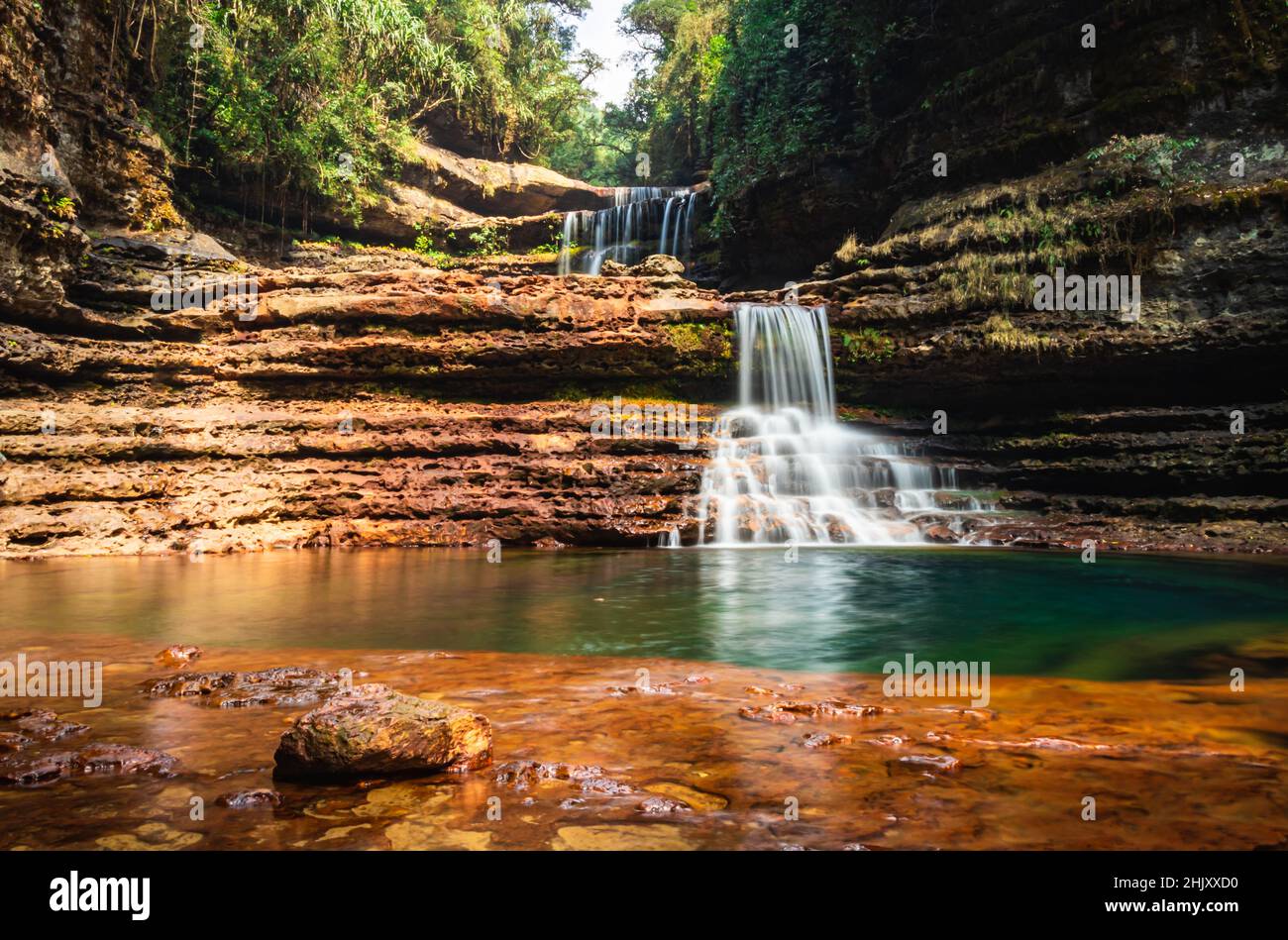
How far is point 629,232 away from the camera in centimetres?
2381

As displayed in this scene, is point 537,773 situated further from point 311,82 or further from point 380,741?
point 311,82

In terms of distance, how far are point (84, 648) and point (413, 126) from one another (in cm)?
2800

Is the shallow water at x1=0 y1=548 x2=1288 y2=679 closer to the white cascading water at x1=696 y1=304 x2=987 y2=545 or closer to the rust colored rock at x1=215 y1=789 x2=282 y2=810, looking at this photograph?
the white cascading water at x1=696 y1=304 x2=987 y2=545

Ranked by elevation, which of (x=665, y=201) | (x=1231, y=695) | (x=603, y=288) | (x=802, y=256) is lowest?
(x=1231, y=695)

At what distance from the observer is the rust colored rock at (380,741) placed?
264 centimetres

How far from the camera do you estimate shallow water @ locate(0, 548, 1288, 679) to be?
5359 mm

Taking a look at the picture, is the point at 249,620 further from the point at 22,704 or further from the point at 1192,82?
the point at 1192,82

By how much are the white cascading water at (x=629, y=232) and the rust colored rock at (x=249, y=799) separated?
21.5 m

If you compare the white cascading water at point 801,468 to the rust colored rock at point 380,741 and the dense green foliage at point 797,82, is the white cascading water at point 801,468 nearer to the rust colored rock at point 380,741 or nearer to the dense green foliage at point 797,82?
the dense green foliage at point 797,82

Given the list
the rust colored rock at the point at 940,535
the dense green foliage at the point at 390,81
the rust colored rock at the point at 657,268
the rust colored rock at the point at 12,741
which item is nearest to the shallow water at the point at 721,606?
the rust colored rock at the point at 940,535

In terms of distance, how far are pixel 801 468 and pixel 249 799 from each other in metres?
12.0

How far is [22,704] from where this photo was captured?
3.72 m

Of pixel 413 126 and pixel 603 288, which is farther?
pixel 413 126

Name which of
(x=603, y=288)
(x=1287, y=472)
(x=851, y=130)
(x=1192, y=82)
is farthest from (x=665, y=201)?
(x=1287, y=472)
